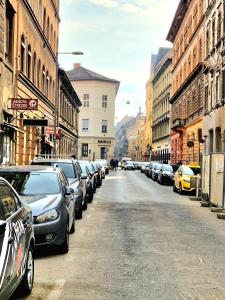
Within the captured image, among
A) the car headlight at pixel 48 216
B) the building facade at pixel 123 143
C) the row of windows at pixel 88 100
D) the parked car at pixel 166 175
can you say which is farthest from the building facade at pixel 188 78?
the building facade at pixel 123 143

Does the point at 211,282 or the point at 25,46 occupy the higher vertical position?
the point at 25,46

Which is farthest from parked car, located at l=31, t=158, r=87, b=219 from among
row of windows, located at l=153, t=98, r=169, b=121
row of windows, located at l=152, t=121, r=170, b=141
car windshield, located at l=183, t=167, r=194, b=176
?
row of windows, located at l=153, t=98, r=169, b=121

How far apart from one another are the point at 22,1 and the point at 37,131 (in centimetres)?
980

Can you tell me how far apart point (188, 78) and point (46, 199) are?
43.1 metres

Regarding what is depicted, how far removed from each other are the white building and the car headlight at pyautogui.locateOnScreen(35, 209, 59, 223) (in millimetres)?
87035

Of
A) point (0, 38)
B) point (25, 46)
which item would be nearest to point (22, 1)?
point (25, 46)

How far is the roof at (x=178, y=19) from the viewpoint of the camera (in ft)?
181

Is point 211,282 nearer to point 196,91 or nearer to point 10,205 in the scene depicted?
point 10,205

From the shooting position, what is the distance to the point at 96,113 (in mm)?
97562

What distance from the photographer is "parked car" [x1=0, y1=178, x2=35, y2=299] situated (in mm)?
5000

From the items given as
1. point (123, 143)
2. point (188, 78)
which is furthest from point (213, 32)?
point (123, 143)

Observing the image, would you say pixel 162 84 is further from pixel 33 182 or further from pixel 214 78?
pixel 33 182

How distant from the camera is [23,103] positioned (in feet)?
75.8

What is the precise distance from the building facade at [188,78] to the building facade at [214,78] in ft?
4.39
